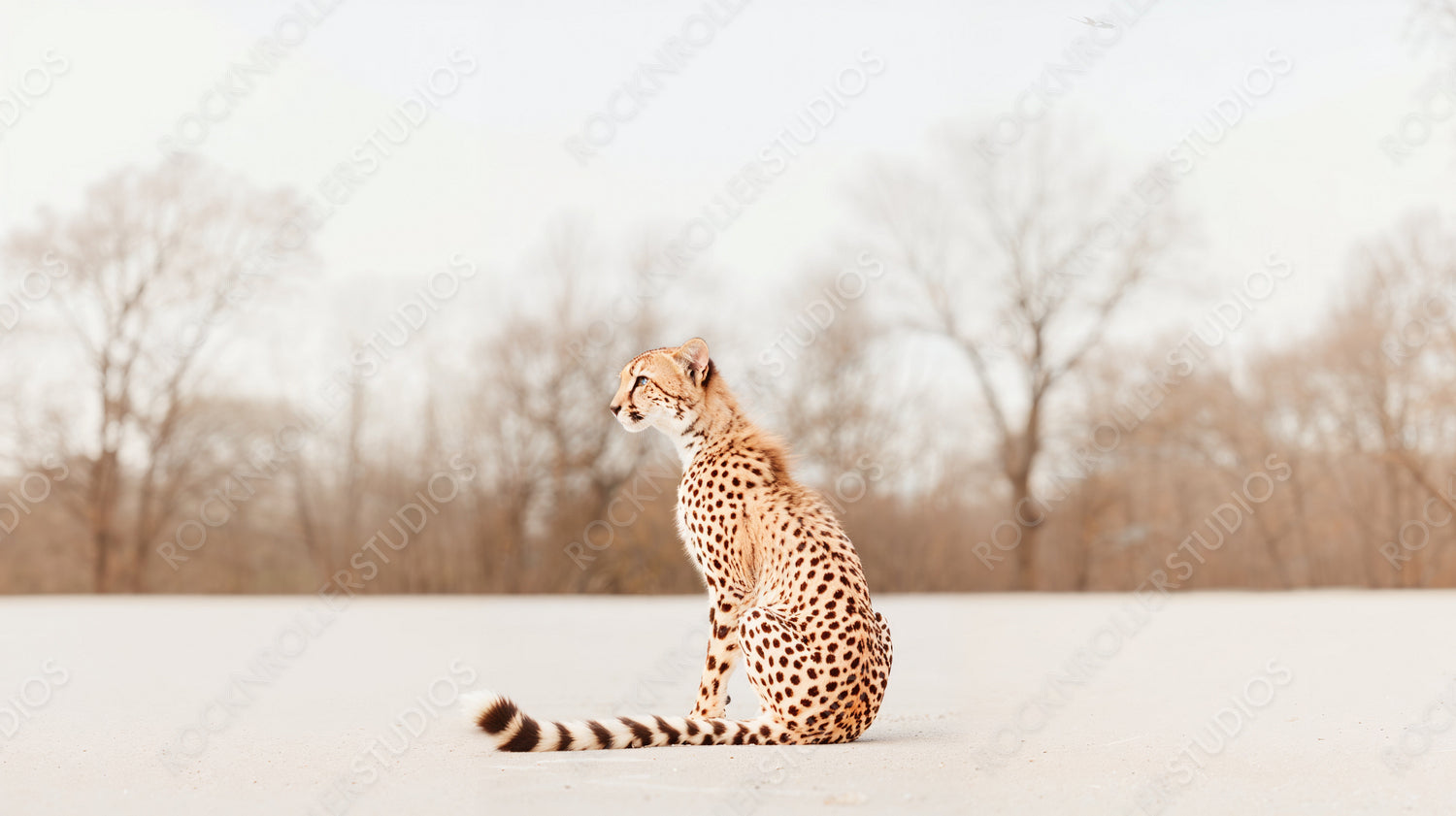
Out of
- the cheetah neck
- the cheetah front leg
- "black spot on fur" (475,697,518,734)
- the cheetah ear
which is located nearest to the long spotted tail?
"black spot on fur" (475,697,518,734)

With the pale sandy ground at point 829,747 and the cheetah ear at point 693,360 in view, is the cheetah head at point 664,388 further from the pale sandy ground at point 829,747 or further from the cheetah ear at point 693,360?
the pale sandy ground at point 829,747

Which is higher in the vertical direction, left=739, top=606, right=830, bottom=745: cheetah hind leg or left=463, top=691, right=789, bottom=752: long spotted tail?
left=739, top=606, right=830, bottom=745: cheetah hind leg

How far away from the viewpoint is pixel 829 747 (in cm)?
402

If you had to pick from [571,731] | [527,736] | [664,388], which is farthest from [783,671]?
[664,388]

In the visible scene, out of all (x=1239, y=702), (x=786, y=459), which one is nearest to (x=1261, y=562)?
(x=1239, y=702)

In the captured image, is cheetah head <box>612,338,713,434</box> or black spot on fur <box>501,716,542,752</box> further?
cheetah head <box>612,338,713,434</box>

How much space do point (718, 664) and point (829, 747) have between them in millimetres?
461

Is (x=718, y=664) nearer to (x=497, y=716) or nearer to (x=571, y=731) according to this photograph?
(x=571, y=731)

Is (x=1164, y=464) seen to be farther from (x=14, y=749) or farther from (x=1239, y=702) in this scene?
(x=14, y=749)

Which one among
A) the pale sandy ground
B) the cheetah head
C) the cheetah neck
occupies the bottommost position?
the pale sandy ground

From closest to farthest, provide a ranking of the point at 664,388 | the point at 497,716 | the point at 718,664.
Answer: the point at 497,716, the point at 718,664, the point at 664,388

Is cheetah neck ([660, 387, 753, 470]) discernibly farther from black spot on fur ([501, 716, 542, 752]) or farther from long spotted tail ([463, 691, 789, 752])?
black spot on fur ([501, 716, 542, 752])

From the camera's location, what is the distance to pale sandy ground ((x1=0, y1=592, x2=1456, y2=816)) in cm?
344

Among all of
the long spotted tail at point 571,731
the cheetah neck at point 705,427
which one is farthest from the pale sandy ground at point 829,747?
the cheetah neck at point 705,427
